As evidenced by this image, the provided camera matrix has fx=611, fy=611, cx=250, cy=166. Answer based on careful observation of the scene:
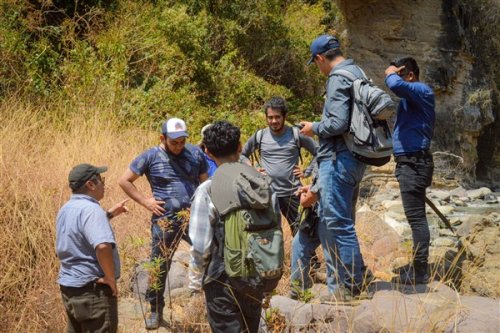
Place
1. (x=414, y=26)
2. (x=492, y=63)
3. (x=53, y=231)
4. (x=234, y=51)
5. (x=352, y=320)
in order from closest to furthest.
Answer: (x=352, y=320), (x=53, y=231), (x=234, y=51), (x=414, y=26), (x=492, y=63)

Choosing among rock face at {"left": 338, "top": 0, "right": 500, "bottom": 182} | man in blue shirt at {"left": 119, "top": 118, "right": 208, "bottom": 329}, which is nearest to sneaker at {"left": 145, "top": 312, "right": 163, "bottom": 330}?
man in blue shirt at {"left": 119, "top": 118, "right": 208, "bottom": 329}

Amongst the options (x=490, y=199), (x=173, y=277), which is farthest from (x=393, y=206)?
(x=173, y=277)

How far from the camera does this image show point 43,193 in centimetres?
537

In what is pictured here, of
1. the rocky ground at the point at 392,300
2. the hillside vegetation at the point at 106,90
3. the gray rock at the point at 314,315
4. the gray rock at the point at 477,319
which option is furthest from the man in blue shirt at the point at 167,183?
the gray rock at the point at 477,319

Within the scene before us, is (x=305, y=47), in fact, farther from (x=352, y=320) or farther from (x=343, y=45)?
(x=352, y=320)

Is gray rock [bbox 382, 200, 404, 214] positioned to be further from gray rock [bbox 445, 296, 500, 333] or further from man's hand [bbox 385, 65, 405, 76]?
gray rock [bbox 445, 296, 500, 333]

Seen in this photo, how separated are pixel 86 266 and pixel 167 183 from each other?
52.7 inches

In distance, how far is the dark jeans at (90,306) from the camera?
329 cm

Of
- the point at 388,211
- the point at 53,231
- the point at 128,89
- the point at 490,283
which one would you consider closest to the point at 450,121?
the point at 388,211

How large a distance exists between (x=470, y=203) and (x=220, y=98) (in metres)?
5.43

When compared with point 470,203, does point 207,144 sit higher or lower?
higher

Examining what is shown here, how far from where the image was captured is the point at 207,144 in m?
3.07

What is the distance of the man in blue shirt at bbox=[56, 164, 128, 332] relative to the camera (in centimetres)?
327

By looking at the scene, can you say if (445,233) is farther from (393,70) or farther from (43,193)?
(43,193)
